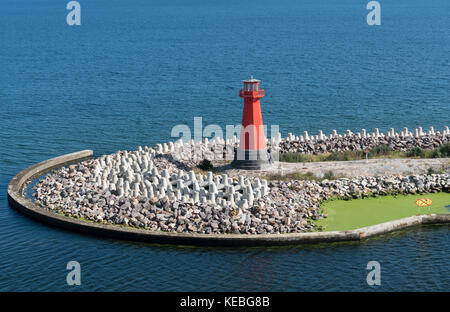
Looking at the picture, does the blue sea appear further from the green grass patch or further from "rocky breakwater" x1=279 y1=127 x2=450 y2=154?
"rocky breakwater" x1=279 y1=127 x2=450 y2=154

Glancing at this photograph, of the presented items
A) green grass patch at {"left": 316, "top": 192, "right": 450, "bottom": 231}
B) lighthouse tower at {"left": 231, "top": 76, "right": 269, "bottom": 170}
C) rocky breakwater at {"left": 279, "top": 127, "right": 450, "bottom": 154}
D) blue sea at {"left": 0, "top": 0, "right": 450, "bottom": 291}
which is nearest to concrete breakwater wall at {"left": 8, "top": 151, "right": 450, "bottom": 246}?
blue sea at {"left": 0, "top": 0, "right": 450, "bottom": 291}

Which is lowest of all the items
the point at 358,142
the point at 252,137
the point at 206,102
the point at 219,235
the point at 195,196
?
the point at 219,235

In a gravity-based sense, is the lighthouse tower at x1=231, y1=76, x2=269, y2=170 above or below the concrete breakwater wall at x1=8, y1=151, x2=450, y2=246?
above

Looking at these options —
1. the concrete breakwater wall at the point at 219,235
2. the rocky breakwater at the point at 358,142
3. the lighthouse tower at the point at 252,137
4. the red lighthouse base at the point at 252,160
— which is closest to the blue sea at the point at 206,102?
the concrete breakwater wall at the point at 219,235

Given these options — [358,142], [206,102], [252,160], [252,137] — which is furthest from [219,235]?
[206,102]

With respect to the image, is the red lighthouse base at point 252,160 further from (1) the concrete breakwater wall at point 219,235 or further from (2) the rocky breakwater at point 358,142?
(1) the concrete breakwater wall at point 219,235

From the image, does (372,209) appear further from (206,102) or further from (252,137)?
(206,102)
